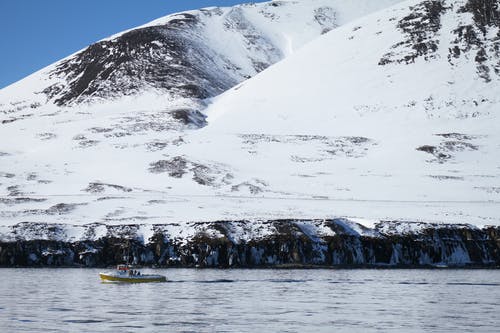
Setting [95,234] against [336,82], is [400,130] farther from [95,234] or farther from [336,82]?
[95,234]

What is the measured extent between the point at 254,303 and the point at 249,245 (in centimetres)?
3366

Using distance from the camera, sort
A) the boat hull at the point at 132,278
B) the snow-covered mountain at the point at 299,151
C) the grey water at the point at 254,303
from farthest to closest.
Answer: the snow-covered mountain at the point at 299,151 < the boat hull at the point at 132,278 < the grey water at the point at 254,303

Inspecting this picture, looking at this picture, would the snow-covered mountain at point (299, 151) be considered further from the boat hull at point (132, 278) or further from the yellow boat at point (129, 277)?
the boat hull at point (132, 278)

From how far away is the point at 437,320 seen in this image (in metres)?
36.4

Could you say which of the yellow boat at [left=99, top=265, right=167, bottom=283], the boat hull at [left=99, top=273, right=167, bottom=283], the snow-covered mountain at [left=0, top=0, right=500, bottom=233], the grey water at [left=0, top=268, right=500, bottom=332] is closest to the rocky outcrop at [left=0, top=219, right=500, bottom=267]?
the snow-covered mountain at [left=0, top=0, right=500, bottom=233]

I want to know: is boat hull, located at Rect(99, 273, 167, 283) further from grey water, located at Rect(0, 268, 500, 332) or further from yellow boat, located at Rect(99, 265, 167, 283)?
grey water, located at Rect(0, 268, 500, 332)

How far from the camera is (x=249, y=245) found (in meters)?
77.3

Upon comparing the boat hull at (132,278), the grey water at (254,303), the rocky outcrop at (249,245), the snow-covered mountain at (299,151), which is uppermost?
the snow-covered mountain at (299,151)

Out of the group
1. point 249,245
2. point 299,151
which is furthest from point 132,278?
point 299,151

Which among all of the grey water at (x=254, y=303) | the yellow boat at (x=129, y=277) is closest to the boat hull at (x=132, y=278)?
the yellow boat at (x=129, y=277)

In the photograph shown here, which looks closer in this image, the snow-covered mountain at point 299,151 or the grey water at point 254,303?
the grey water at point 254,303

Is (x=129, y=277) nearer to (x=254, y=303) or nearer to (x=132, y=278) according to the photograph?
(x=132, y=278)

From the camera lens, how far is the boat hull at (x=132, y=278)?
2403 inches

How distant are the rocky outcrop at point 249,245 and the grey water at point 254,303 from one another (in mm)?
8563
